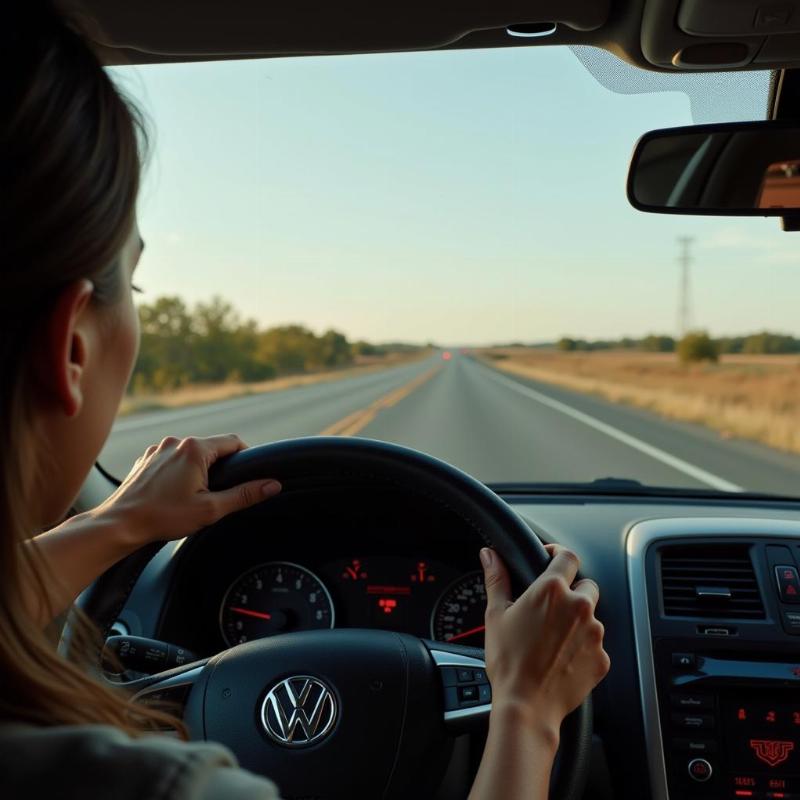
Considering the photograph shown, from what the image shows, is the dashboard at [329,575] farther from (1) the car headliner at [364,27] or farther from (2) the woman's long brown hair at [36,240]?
(2) the woman's long brown hair at [36,240]

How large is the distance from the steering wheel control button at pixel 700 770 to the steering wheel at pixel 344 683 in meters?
Answer: 0.92

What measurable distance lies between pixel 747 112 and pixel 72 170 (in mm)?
2581

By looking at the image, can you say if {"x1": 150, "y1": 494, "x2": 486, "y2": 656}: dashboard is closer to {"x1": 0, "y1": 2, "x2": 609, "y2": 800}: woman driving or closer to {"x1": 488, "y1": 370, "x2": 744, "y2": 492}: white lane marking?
{"x1": 0, "y1": 2, "x2": 609, "y2": 800}: woman driving

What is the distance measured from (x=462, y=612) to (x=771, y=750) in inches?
37.5

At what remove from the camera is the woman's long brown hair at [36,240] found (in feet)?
3.86

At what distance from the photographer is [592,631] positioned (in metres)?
1.86

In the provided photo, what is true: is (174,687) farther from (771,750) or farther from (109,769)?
(771,750)

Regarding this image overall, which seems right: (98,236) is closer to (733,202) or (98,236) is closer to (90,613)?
(90,613)

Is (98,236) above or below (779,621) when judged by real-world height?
above

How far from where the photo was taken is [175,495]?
2.20 metres

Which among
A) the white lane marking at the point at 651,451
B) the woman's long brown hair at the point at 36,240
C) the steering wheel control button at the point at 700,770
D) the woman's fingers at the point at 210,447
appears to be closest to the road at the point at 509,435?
the white lane marking at the point at 651,451

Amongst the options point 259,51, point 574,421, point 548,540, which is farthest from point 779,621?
point 574,421

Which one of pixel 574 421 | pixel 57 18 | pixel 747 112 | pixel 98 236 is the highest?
pixel 747 112

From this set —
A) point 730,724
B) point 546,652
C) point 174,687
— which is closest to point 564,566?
point 546,652
